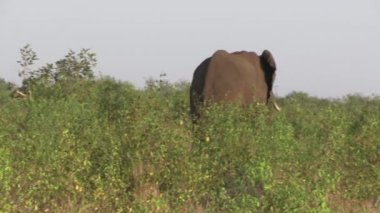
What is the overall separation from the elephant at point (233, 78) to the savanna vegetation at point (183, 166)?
1955mm

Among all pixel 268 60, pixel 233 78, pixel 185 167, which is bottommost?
pixel 185 167

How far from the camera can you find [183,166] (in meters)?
8.41

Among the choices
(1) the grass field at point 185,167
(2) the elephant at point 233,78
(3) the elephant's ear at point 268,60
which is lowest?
(1) the grass field at point 185,167

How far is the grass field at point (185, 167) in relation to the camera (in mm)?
7293

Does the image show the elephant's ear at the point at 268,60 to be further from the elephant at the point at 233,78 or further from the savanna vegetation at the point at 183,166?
the savanna vegetation at the point at 183,166

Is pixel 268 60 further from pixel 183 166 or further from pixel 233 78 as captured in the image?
pixel 183 166

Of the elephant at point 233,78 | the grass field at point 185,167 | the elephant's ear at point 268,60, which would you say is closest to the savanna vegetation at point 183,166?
the grass field at point 185,167

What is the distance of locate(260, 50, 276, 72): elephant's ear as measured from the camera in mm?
14302

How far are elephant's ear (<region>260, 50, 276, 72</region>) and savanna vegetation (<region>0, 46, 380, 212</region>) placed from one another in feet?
9.94

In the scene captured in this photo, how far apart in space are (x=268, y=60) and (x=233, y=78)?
1.26 meters

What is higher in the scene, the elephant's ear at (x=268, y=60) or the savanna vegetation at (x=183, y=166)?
the elephant's ear at (x=268, y=60)

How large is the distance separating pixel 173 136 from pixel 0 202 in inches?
99.4

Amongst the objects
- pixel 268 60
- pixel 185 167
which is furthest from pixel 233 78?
pixel 185 167

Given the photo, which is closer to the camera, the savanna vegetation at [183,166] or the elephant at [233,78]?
the savanna vegetation at [183,166]
